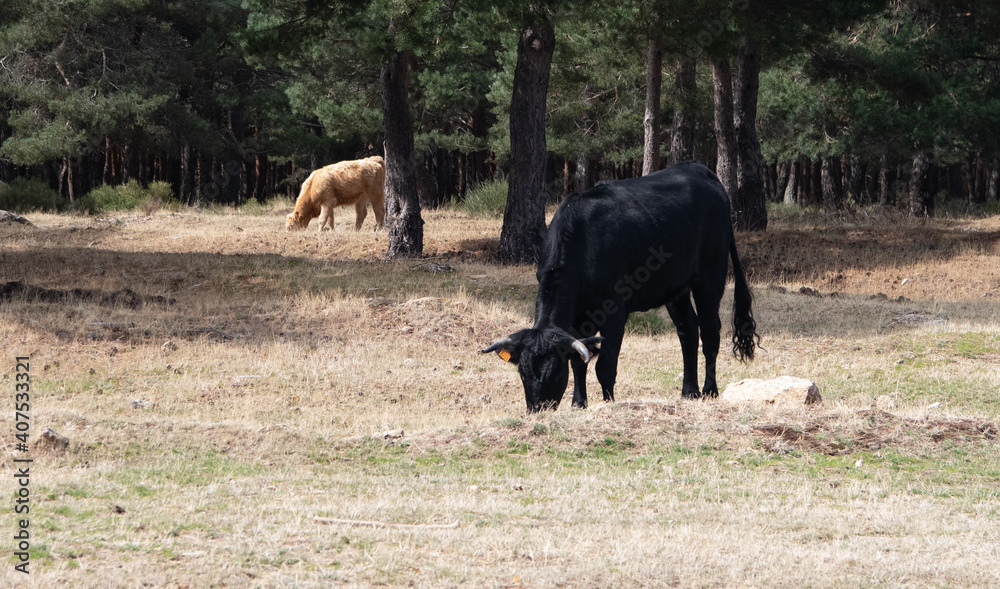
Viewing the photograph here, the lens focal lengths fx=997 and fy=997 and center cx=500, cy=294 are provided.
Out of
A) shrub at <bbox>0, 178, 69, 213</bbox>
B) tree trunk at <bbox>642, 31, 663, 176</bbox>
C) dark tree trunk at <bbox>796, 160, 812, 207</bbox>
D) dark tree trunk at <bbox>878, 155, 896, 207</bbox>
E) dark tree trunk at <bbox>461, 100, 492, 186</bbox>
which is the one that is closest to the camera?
tree trunk at <bbox>642, 31, 663, 176</bbox>

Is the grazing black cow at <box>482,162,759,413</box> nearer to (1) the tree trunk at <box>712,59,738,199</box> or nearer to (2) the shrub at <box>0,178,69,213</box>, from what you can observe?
(1) the tree trunk at <box>712,59,738,199</box>

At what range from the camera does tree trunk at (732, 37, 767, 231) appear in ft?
78.3

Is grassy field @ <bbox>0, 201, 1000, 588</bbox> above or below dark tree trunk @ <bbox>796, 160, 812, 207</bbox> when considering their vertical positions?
below

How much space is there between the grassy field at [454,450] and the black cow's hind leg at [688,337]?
0.45 metres

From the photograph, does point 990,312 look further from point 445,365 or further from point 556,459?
point 556,459

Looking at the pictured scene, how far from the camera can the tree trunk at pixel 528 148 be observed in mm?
19266

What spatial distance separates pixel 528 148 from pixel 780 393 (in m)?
11.3

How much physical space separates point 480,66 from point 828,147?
12632 mm

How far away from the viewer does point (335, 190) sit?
25.6 meters

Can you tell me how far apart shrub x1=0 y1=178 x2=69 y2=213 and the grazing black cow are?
2568 cm

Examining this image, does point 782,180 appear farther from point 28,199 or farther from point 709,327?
point 709,327

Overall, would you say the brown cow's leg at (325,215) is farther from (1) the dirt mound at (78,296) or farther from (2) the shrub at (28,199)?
(2) the shrub at (28,199)

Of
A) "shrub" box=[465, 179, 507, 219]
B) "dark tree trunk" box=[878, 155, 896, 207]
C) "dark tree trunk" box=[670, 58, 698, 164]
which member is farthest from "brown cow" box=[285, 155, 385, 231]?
"dark tree trunk" box=[878, 155, 896, 207]

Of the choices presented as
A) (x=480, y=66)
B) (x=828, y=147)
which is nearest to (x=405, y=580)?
(x=828, y=147)
